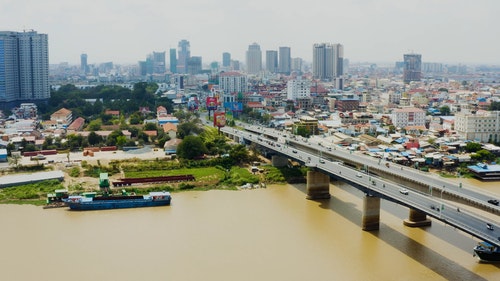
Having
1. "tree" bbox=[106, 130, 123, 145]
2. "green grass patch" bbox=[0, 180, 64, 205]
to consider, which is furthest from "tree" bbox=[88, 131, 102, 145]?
"green grass patch" bbox=[0, 180, 64, 205]

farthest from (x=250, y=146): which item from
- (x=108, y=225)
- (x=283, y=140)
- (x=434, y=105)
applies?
(x=434, y=105)

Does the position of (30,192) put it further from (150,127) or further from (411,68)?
(411,68)

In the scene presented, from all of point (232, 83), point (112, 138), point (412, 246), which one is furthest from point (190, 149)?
point (232, 83)

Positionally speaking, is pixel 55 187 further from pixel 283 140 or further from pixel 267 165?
pixel 283 140

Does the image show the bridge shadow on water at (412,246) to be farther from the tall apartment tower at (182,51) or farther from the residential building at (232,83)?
the tall apartment tower at (182,51)

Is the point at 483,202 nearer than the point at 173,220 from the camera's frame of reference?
Yes

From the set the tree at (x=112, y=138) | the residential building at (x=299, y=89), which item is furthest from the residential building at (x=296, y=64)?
the tree at (x=112, y=138)

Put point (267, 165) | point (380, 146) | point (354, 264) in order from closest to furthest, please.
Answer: point (354, 264) → point (267, 165) → point (380, 146)
